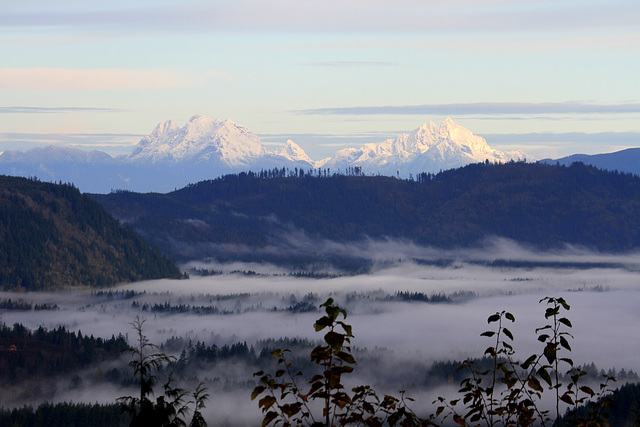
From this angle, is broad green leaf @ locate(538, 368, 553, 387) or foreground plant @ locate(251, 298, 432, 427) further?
broad green leaf @ locate(538, 368, 553, 387)

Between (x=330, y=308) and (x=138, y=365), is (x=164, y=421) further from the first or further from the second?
(x=330, y=308)

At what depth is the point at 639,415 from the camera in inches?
1142

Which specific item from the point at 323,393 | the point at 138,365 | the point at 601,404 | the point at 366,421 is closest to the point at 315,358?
the point at 323,393

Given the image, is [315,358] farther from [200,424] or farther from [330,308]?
[200,424]

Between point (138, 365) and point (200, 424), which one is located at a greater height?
point (138, 365)

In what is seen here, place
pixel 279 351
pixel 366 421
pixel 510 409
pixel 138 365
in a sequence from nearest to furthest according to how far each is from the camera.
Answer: pixel 279 351 < pixel 366 421 < pixel 510 409 < pixel 138 365

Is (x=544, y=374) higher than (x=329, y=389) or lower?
higher

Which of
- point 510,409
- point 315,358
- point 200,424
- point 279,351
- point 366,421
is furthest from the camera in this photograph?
point 200,424

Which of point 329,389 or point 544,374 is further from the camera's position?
point 544,374

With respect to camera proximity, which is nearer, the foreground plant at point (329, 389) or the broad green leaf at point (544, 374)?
the foreground plant at point (329, 389)

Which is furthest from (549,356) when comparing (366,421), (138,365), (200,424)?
(200,424)

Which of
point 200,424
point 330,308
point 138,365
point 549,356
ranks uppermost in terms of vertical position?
point 330,308

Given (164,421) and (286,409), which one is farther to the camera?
(164,421)

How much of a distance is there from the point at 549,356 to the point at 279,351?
26.3 feet
